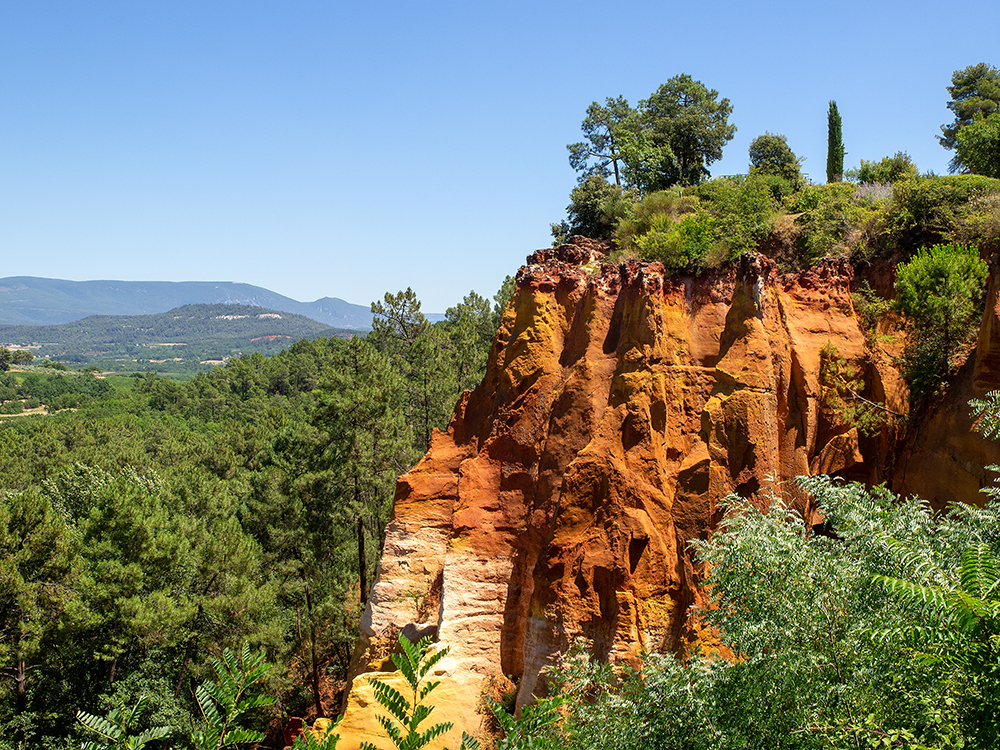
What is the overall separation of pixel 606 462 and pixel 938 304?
305 inches

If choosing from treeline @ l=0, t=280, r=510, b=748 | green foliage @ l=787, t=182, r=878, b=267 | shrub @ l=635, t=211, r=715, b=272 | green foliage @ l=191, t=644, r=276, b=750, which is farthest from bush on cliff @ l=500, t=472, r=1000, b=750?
treeline @ l=0, t=280, r=510, b=748

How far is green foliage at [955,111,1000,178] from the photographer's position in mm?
22359

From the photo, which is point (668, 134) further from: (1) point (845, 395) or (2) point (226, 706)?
(2) point (226, 706)

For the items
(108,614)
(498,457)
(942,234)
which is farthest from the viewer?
(108,614)

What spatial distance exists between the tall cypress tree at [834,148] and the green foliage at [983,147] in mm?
10217

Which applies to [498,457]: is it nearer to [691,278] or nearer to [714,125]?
[691,278]

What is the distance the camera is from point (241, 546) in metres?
29.3

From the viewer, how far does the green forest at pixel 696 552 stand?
24.7 feet

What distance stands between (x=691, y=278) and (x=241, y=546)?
22.4 meters

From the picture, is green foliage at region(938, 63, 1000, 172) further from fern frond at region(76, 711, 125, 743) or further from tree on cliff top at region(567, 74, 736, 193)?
fern frond at region(76, 711, 125, 743)

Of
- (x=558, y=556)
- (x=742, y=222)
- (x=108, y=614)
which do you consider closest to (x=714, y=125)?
(x=742, y=222)

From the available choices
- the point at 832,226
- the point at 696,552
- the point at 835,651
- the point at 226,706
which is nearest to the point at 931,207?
the point at 832,226

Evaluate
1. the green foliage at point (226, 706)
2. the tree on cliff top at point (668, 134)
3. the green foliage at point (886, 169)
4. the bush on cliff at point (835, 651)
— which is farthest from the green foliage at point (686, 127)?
the green foliage at point (226, 706)

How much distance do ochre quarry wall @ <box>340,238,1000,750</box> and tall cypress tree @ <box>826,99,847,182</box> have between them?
20748 mm
